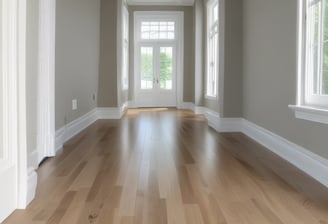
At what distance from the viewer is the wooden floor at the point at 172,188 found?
1.81m

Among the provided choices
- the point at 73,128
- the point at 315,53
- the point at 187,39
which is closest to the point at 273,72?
the point at 315,53

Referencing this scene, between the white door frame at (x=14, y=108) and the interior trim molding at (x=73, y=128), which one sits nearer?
the white door frame at (x=14, y=108)

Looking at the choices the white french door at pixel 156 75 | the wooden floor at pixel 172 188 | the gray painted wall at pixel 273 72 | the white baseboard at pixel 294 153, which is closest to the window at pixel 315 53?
the gray painted wall at pixel 273 72

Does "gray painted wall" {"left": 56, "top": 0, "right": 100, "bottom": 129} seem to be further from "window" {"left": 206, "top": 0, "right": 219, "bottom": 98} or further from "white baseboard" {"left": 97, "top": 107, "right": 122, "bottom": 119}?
"window" {"left": 206, "top": 0, "right": 219, "bottom": 98}

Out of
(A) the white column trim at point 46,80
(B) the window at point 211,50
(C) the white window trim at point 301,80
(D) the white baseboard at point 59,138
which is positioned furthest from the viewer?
(B) the window at point 211,50

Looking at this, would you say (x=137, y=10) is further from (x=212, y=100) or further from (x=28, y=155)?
(x=28, y=155)

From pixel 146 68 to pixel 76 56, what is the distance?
583cm

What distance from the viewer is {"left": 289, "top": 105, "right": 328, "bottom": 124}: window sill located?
2.39m

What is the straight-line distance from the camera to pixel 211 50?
752 cm

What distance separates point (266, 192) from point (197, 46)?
6674 millimetres

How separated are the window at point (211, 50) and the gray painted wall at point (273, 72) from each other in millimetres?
2139

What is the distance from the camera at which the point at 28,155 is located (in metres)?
2.03

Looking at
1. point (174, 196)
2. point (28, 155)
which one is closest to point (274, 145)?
point (174, 196)

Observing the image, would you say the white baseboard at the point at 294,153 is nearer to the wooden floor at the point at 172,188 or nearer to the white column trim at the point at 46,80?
the wooden floor at the point at 172,188
